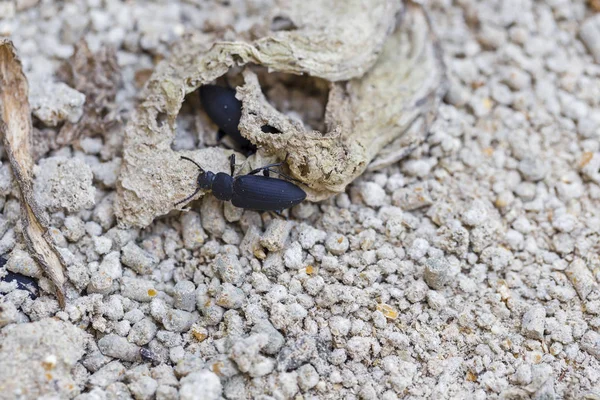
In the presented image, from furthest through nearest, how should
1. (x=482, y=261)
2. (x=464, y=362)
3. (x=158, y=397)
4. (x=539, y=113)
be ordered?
(x=539, y=113) → (x=482, y=261) → (x=464, y=362) → (x=158, y=397)

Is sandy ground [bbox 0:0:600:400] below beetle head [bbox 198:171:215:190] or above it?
below

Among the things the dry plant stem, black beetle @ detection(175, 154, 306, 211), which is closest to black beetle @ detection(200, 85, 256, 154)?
black beetle @ detection(175, 154, 306, 211)

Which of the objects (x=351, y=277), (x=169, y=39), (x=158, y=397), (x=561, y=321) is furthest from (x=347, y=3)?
(x=158, y=397)

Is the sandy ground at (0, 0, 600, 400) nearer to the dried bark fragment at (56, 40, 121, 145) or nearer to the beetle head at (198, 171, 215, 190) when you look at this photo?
the dried bark fragment at (56, 40, 121, 145)

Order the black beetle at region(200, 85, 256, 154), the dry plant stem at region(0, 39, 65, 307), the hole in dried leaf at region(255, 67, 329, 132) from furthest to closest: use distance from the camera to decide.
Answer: the hole in dried leaf at region(255, 67, 329, 132) → the black beetle at region(200, 85, 256, 154) → the dry plant stem at region(0, 39, 65, 307)

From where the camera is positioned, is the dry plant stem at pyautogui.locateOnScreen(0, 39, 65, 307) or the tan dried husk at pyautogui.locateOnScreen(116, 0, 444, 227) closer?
the dry plant stem at pyautogui.locateOnScreen(0, 39, 65, 307)

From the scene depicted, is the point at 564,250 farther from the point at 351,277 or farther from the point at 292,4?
the point at 292,4

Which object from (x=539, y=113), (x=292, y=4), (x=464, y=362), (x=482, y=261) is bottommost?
(x=464, y=362)
